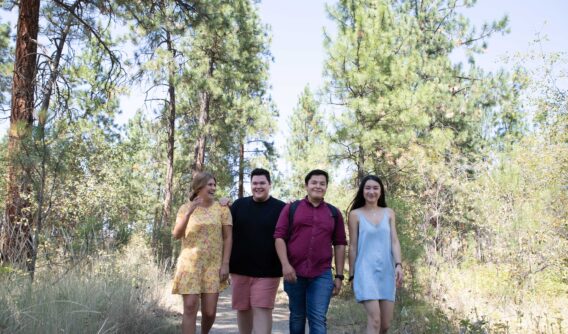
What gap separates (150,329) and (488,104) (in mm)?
14560

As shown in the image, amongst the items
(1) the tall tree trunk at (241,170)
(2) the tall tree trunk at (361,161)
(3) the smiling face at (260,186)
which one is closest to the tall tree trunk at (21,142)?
(3) the smiling face at (260,186)

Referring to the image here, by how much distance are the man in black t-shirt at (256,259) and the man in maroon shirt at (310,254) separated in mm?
244

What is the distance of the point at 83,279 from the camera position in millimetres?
5641

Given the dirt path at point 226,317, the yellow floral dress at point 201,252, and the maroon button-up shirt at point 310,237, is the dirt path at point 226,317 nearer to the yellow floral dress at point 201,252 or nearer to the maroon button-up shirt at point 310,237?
the yellow floral dress at point 201,252

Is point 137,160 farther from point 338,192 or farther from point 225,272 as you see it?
point 225,272

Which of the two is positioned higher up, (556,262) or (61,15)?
(61,15)

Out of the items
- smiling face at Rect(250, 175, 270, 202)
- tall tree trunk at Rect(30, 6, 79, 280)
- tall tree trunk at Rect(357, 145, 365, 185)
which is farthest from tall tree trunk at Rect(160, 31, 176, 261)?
smiling face at Rect(250, 175, 270, 202)

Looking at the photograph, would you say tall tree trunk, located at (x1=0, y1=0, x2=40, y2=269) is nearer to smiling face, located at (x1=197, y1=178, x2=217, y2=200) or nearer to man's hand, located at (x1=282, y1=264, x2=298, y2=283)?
smiling face, located at (x1=197, y1=178, x2=217, y2=200)

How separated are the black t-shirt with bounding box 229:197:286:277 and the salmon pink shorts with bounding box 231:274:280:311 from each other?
5 cm

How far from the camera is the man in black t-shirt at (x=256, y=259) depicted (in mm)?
4441

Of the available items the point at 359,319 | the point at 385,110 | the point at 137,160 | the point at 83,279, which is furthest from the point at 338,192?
the point at 137,160

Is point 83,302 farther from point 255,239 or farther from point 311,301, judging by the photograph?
point 311,301

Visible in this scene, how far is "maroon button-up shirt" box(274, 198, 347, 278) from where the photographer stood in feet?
13.8

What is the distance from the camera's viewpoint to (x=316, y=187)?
4320 mm
